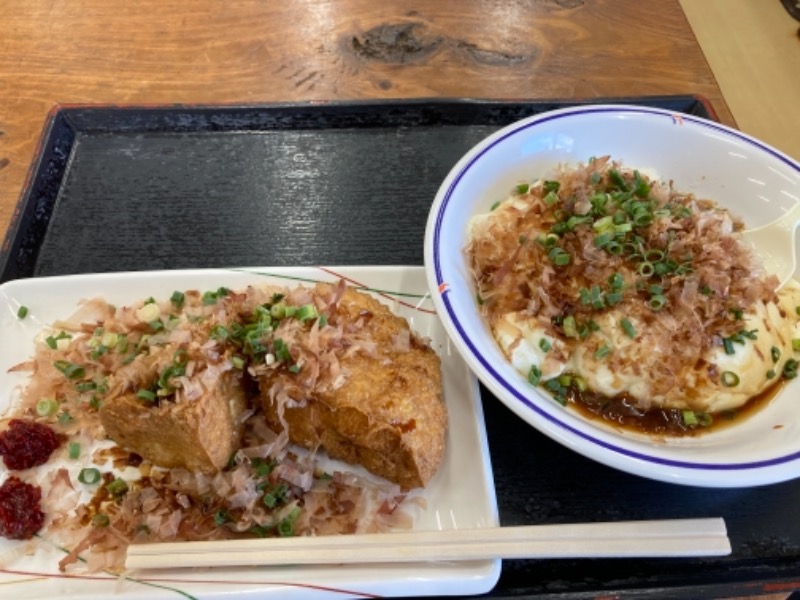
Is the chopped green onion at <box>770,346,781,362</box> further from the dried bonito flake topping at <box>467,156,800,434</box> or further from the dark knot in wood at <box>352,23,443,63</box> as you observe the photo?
the dark knot in wood at <box>352,23,443,63</box>

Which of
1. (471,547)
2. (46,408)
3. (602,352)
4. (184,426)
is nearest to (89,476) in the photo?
(46,408)

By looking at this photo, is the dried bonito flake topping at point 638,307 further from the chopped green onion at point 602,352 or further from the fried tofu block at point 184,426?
the fried tofu block at point 184,426

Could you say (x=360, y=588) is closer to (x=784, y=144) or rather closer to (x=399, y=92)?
(x=399, y=92)

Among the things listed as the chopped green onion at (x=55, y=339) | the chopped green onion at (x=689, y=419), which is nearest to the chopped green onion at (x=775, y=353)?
the chopped green onion at (x=689, y=419)

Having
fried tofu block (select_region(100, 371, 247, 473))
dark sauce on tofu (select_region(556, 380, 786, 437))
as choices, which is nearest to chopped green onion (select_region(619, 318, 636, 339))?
dark sauce on tofu (select_region(556, 380, 786, 437))

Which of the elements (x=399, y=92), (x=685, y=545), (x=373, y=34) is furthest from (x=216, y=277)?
(x=373, y=34)

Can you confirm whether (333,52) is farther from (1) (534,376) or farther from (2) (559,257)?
(1) (534,376)
